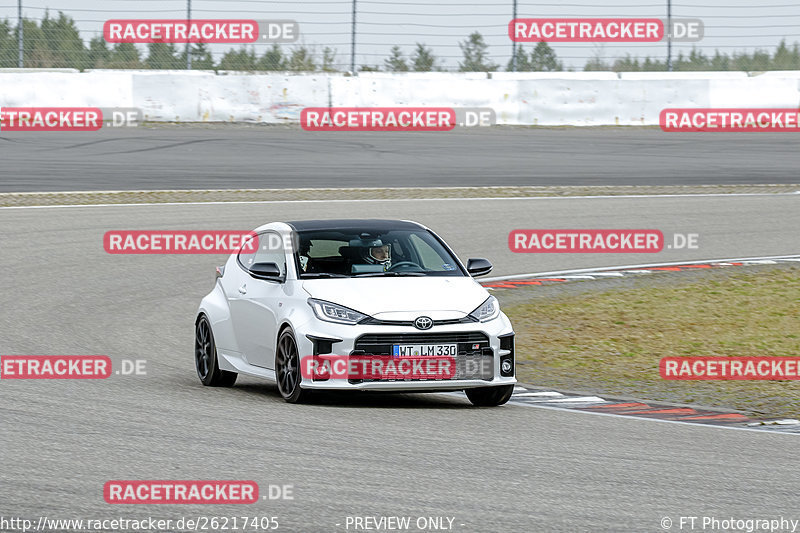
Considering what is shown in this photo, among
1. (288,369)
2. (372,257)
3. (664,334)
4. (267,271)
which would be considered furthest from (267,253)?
(664,334)

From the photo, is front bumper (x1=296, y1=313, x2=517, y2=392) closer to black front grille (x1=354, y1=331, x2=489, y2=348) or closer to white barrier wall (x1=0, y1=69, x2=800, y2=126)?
black front grille (x1=354, y1=331, x2=489, y2=348)

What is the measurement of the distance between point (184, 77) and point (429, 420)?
22369 millimetres

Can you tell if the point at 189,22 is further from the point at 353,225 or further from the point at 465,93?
the point at 353,225

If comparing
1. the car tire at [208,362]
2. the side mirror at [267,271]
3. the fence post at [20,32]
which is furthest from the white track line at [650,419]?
the fence post at [20,32]

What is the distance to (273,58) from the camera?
32.7m

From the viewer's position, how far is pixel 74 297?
15.9 meters

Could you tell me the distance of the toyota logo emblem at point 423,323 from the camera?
9.80 m

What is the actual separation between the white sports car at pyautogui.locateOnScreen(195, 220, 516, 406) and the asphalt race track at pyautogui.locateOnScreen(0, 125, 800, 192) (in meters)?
13.9

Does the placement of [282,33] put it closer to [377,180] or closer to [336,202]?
[377,180]

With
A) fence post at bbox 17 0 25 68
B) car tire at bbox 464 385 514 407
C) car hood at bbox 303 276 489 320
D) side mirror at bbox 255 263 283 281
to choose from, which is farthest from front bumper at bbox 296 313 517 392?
fence post at bbox 17 0 25 68

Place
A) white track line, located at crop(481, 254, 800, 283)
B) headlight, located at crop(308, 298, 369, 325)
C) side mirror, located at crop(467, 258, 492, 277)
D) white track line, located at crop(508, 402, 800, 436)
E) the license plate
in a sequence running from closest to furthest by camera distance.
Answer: white track line, located at crop(508, 402, 800, 436)
the license plate
headlight, located at crop(308, 298, 369, 325)
side mirror, located at crop(467, 258, 492, 277)
white track line, located at crop(481, 254, 800, 283)

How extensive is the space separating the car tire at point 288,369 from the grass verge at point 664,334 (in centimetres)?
223

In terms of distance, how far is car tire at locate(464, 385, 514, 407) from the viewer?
10211 millimetres

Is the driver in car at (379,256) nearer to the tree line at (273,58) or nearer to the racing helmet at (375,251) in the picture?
the racing helmet at (375,251)
